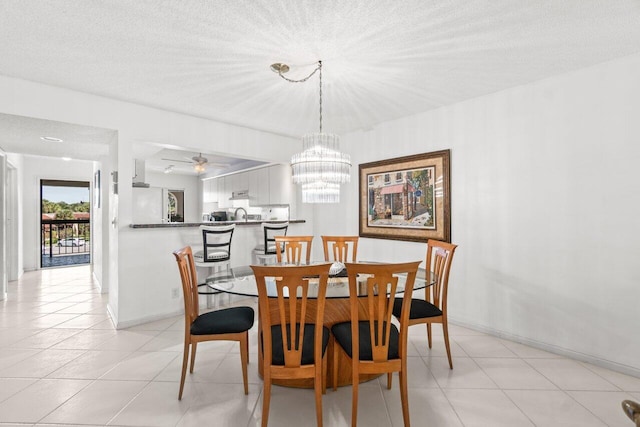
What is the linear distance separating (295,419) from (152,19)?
2.62 meters

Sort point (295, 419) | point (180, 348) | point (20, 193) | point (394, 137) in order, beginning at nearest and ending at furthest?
1. point (295, 419)
2. point (180, 348)
3. point (394, 137)
4. point (20, 193)

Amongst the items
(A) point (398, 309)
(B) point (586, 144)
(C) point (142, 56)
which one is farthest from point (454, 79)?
(C) point (142, 56)

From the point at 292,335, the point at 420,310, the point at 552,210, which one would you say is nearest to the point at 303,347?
the point at 292,335

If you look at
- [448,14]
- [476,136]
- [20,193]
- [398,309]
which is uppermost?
[448,14]

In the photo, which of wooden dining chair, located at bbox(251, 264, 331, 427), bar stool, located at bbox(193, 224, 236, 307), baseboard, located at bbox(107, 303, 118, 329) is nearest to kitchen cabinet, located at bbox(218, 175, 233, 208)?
bar stool, located at bbox(193, 224, 236, 307)

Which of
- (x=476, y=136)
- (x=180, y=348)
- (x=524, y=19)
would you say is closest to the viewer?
(x=524, y=19)

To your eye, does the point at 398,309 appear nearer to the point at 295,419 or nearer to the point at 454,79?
the point at 295,419

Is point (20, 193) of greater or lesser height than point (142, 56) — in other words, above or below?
below

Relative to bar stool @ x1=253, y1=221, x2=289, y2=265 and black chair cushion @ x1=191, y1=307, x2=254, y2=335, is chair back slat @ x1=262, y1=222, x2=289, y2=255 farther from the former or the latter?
black chair cushion @ x1=191, y1=307, x2=254, y2=335

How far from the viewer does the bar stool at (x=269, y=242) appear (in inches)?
166

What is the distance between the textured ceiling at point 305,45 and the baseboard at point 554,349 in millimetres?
2424

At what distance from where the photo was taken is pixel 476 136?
3.26 meters

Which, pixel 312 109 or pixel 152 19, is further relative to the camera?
pixel 312 109

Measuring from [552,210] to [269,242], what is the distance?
3242mm
